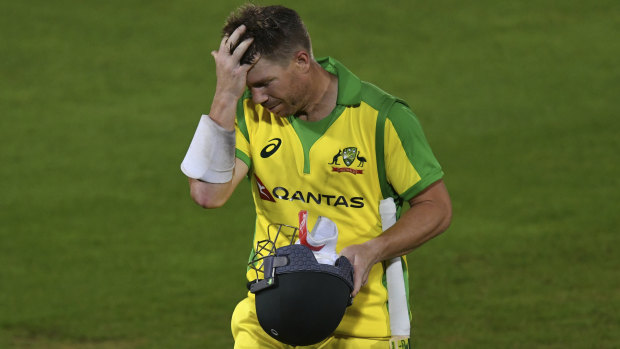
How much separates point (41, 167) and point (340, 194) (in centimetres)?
790

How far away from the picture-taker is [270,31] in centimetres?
400

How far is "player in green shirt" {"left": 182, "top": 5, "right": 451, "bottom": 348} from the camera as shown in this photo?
4.00m

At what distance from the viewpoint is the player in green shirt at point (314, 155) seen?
4004mm

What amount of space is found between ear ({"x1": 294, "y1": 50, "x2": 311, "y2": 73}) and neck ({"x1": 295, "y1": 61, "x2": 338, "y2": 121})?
0.09 m

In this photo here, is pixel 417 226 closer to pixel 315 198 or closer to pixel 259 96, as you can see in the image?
pixel 315 198

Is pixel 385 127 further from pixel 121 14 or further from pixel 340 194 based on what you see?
pixel 121 14

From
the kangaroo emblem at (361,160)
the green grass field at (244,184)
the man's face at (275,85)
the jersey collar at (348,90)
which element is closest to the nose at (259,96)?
the man's face at (275,85)

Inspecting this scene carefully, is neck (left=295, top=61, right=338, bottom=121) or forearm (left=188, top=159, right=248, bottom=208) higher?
neck (left=295, top=61, right=338, bottom=121)

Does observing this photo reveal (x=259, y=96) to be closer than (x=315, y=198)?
Yes

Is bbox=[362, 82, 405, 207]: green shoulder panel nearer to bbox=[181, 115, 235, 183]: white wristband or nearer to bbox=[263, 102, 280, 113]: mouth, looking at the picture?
bbox=[263, 102, 280, 113]: mouth

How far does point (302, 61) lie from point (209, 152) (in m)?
0.49

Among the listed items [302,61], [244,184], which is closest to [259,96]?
[302,61]

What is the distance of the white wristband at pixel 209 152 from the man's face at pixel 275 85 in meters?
0.18

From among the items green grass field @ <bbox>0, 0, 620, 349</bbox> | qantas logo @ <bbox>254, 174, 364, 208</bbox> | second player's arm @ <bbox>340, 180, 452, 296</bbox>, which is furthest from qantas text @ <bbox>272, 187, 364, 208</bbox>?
green grass field @ <bbox>0, 0, 620, 349</bbox>
